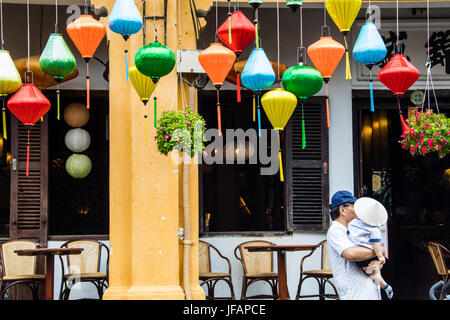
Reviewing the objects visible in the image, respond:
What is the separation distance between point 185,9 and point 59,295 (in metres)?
3.92

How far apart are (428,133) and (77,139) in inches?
178

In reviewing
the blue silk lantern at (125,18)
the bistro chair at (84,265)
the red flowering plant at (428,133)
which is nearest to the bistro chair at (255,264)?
the bistro chair at (84,265)

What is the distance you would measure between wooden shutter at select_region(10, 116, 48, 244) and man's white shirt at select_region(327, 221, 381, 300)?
4.87m

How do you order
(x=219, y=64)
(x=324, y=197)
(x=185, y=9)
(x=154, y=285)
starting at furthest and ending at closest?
1. (x=324, y=197)
2. (x=185, y=9)
3. (x=154, y=285)
4. (x=219, y=64)

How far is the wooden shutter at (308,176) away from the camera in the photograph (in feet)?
31.2

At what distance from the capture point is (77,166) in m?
9.48

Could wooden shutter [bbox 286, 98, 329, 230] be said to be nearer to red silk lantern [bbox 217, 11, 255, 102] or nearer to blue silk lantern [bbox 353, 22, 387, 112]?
blue silk lantern [bbox 353, 22, 387, 112]

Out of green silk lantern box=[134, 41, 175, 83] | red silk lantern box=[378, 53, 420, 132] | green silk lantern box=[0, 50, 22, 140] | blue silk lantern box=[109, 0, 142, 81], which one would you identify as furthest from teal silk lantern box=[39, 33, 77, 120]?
red silk lantern box=[378, 53, 420, 132]

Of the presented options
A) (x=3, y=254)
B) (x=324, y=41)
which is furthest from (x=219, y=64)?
(x=3, y=254)

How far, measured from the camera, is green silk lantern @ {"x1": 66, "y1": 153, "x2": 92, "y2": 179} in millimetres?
9477

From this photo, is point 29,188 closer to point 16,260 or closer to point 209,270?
point 16,260

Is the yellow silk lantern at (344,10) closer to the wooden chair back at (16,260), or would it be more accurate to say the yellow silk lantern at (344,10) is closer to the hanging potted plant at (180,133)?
the hanging potted plant at (180,133)

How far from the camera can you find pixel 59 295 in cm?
908

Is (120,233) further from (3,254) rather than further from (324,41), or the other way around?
(324,41)
